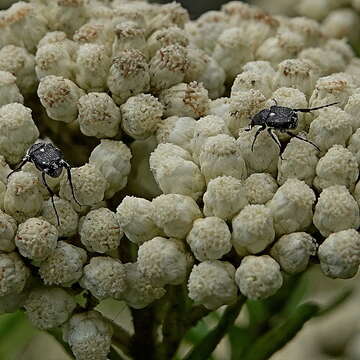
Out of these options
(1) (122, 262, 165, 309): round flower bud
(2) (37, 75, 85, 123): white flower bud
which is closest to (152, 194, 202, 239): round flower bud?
(1) (122, 262, 165, 309): round flower bud

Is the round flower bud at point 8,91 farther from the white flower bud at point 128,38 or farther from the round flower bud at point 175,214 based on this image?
the round flower bud at point 175,214

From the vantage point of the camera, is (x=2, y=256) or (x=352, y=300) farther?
(x=352, y=300)

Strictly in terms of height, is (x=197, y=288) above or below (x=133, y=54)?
below

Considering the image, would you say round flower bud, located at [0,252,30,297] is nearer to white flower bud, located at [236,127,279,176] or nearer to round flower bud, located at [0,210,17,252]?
round flower bud, located at [0,210,17,252]

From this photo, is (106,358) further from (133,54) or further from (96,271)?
(133,54)

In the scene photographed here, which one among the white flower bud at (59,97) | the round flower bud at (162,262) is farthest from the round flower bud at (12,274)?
the white flower bud at (59,97)

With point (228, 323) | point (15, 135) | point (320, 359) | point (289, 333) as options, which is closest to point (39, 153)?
point (15, 135)
